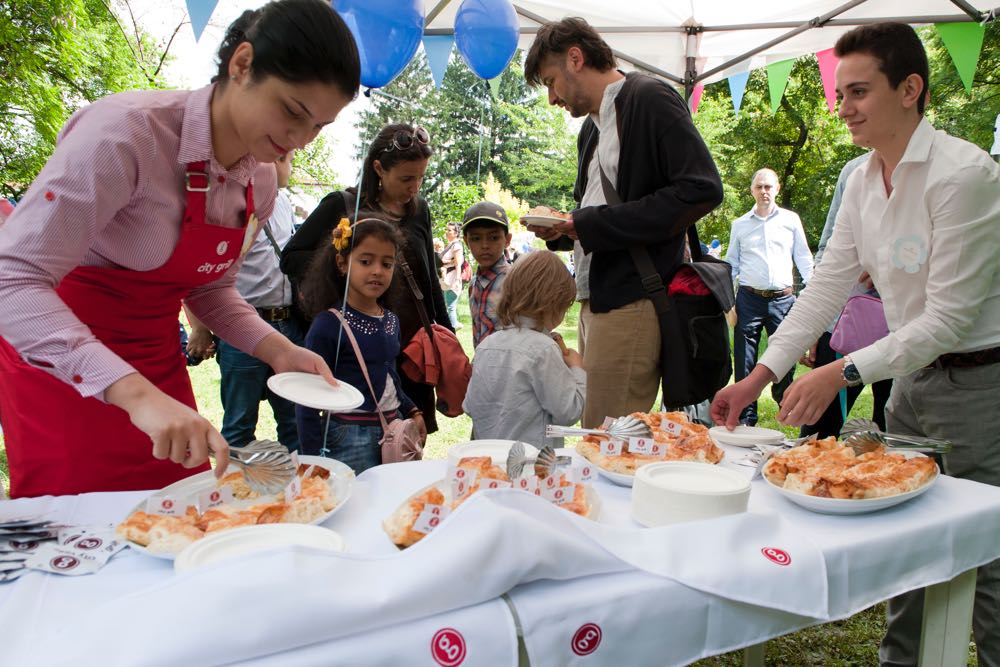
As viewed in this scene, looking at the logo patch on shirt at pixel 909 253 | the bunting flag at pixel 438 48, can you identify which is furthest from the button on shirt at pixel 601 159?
the bunting flag at pixel 438 48

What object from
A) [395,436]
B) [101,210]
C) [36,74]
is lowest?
[395,436]

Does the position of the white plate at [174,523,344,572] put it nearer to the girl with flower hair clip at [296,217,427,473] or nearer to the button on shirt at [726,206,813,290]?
the girl with flower hair clip at [296,217,427,473]

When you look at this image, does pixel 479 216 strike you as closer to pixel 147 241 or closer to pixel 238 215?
pixel 238 215

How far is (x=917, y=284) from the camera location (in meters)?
1.60

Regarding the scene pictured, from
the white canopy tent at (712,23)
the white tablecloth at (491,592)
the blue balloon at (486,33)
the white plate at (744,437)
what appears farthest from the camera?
the white canopy tent at (712,23)

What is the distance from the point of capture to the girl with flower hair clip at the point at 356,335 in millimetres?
2242

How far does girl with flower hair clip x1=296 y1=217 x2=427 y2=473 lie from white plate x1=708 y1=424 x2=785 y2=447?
1185mm

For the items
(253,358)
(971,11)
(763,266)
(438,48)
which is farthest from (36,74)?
(971,11)

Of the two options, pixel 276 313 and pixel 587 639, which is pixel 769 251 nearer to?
pixel 276 313

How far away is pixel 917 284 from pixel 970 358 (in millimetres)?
212

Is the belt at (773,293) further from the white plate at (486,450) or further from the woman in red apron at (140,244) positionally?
the woman in red apron at (140,244)

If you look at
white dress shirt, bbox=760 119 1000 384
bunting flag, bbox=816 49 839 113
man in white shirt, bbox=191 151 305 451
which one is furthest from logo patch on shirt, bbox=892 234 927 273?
bunting flag, bbox=816 49 839 113

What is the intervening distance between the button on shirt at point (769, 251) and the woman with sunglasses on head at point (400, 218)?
138 inches

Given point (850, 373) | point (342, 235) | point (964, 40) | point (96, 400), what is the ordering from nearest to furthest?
point (96, 400)
point (850, 373)
point (342, 235)
point (964, 40)
